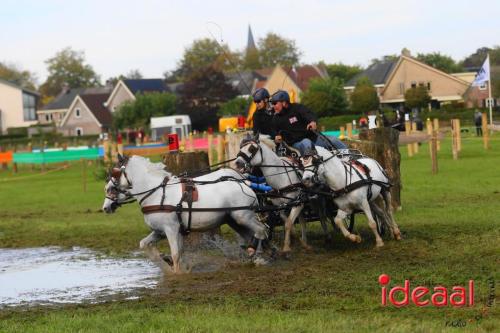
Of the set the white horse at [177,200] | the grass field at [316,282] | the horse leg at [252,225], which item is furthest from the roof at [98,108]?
the horse leg at [252,225]

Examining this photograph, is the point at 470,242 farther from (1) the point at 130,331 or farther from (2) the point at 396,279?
(1) the point at 130,331

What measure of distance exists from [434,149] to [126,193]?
1913cm

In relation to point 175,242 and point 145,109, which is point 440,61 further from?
point 175,242

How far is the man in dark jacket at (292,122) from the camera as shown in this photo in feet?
50.4

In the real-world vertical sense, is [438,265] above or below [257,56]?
below

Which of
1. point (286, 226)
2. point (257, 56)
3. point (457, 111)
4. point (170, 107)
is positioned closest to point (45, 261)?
point (286, 226)

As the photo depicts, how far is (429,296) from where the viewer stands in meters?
10.3

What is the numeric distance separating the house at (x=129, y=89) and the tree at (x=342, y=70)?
29.3 metres

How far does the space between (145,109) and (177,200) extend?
88.0 meters

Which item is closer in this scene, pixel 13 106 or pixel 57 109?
pixel 13 106

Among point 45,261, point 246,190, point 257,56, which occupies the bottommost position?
point 45,261

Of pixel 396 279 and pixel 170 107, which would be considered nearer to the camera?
pixel 396 279

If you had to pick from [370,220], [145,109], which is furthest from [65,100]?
[370,220]

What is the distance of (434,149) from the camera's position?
31469 millimetres
